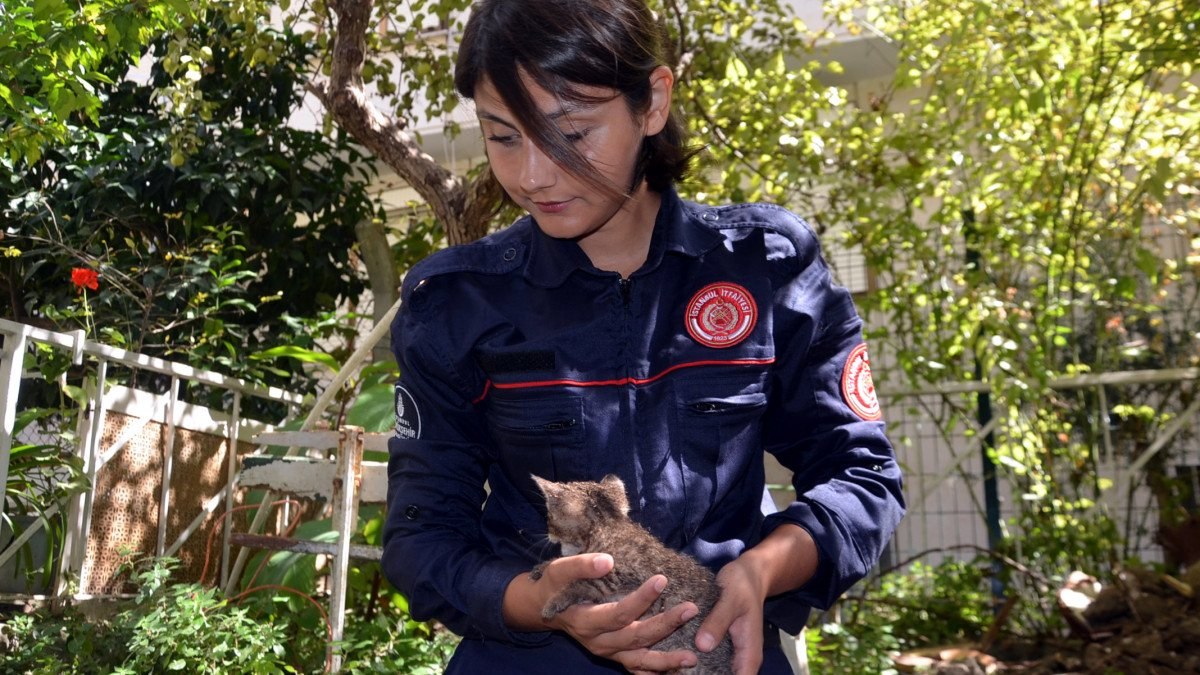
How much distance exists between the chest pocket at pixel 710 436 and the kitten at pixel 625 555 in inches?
3.4

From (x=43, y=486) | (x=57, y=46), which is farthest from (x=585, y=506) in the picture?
(x=43, y=486)

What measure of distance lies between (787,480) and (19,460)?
2979mm

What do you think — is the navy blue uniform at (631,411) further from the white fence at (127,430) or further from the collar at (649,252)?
the white fence at (127,430)

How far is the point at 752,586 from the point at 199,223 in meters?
5.73

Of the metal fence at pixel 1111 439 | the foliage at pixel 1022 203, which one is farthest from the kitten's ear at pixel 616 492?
the metal fence at pixel 1111 439

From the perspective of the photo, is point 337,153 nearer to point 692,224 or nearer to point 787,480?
point 787,480

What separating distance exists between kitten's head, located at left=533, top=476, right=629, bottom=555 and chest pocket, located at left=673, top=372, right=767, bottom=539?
0.32 feet

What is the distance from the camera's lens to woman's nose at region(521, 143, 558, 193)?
163 cm

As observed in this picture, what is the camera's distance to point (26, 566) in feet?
14.9

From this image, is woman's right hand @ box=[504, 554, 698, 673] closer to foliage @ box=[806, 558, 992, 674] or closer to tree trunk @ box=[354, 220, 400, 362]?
foliage @ box=[806, 558, 992, 674]

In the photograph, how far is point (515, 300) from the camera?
1700 millimetres

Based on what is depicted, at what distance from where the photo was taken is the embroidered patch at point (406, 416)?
1673mm

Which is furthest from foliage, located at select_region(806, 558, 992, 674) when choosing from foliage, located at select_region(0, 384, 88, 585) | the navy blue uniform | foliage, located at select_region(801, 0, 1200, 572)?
the navy blue uniform

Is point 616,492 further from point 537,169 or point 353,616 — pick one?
point 353,616
